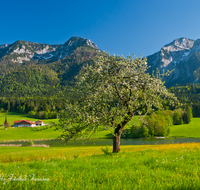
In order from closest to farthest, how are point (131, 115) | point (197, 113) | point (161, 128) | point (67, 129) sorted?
point (67, 129), point (131, 115), point (161, 128), point (197, 113)

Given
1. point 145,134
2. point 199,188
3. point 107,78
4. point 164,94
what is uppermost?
point 107,78

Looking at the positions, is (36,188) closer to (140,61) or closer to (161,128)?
(140,61)

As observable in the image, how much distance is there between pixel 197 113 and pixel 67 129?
207m

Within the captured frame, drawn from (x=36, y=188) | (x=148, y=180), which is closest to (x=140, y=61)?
(x=148, y=180)

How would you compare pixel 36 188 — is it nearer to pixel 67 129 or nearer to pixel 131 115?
pixel 67 129

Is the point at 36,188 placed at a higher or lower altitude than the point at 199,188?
lower

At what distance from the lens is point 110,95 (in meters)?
15.2

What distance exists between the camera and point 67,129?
44.1 feet

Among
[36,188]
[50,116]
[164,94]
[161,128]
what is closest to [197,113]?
[161,128]

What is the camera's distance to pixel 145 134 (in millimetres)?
85438

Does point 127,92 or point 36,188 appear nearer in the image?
point 36,188

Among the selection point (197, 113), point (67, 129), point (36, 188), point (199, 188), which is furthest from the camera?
point (197, 113)

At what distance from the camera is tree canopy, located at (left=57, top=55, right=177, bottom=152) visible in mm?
13438

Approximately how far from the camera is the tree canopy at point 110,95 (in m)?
13.4
